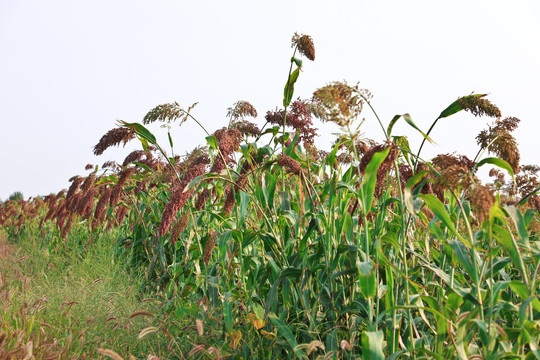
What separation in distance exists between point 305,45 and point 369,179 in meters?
1.03

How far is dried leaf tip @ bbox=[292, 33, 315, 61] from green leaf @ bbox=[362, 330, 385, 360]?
4.69 ft

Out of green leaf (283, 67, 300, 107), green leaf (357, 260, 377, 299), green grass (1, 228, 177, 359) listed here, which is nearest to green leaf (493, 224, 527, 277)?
green leaf (357, 260, 377, 299)

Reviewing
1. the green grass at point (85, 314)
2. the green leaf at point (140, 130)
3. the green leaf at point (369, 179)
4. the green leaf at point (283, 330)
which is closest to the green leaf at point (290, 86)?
the green leaf at point (140, 130)

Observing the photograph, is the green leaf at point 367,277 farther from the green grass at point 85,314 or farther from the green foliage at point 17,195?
the green foliage at point 17,195

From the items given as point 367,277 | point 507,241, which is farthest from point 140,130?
point 507,241

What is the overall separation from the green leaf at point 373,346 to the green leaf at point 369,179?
1.49ft

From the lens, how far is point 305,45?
261 centimetres

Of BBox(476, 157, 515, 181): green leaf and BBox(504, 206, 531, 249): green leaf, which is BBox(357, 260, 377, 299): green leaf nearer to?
BBox(504, 206, 531, 249): green leaf

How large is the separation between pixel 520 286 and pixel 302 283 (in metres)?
0.94

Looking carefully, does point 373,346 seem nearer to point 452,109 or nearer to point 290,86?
point 452,109

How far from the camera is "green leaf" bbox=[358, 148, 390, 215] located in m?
1.77

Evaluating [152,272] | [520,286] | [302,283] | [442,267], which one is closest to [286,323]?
[302,283]

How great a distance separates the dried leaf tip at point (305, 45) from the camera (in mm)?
2588

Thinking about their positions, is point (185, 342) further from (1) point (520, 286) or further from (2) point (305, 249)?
(1) point (520, 286)
